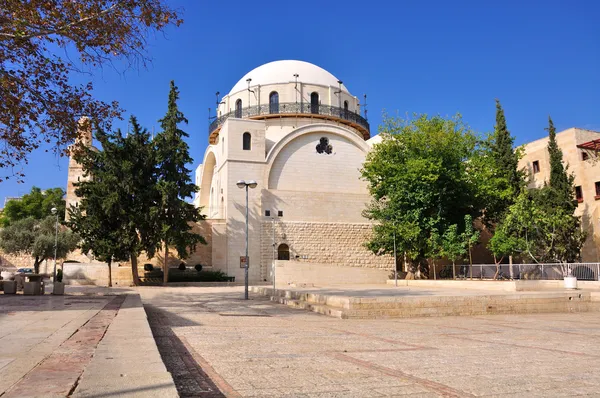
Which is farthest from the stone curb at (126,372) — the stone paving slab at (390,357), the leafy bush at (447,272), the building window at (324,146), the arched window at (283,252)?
the building window at (324,146)

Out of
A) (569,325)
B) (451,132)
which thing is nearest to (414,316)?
(569,325)

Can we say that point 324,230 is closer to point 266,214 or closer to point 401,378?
point 266,214

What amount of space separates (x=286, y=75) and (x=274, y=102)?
2136 millimetres

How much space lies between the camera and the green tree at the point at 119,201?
21.2 m

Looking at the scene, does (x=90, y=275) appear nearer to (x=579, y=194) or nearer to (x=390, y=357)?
(x=390, y=357)

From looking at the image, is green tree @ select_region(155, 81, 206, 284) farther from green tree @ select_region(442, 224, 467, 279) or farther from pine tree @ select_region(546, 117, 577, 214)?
pine tree @ select_region(546, 117, 577, 214)

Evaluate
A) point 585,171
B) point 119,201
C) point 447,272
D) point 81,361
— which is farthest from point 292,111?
point 81,361

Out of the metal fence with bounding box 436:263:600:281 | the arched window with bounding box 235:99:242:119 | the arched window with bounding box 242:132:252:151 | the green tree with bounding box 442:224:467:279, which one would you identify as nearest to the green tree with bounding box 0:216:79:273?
the arched window with bounding box 242:132:252:151

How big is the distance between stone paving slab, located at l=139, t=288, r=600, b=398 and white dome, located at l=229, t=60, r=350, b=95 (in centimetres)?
2484

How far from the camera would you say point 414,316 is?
9.09 meters

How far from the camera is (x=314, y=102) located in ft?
100

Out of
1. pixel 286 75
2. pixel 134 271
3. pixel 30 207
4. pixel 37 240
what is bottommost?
pixel 134 271

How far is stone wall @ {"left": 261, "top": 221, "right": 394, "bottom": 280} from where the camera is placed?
86.8 feet

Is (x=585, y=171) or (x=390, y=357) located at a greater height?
(x=585, y=171)
